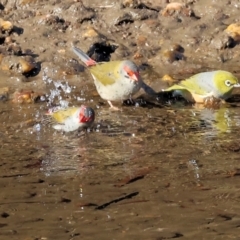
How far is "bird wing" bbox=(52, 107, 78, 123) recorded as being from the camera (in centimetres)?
630

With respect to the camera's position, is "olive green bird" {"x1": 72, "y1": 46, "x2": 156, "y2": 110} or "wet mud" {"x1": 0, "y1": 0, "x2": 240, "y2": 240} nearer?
"wet mud" {"x1": 0, "y1": 0, "x2": 240, "y2": 240}

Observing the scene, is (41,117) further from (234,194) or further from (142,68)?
(234,194)

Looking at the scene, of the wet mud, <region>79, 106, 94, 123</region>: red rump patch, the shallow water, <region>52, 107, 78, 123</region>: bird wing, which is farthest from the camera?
<region>52, 107, 78, 123</region>: bird wing

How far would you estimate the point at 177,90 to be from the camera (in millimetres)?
7316

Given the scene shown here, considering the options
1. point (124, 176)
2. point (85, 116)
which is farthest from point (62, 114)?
point (124, 176)

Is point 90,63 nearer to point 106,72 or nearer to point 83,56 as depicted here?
point 83,56

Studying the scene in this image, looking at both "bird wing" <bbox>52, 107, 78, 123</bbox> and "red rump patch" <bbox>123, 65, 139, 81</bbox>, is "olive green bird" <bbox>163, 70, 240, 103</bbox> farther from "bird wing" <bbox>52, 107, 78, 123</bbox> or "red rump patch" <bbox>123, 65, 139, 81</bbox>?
"bird wing" <bbox>52, 107, 78, 123</bbox>

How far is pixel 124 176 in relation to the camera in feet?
16.0

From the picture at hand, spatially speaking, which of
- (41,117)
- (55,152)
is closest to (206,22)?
(41,117)

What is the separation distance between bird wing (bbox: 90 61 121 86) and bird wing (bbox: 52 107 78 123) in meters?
0.77

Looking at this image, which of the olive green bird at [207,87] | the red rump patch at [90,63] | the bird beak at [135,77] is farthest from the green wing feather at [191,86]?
the red rump patch at [90,63]

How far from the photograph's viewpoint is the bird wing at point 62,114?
6.30 metres

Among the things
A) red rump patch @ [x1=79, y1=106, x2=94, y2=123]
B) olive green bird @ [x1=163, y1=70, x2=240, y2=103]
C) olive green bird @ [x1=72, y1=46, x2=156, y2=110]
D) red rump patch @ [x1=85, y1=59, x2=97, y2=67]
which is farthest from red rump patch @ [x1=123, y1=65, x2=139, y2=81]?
red rump patch @ [x1=79, y1=106, x2=94, y2=123]

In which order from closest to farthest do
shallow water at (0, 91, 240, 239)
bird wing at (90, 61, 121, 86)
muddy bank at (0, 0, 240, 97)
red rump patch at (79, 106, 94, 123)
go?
shallow water at (0, 91, 240, 239), red rump patch at (79, 106, 94, 123), bird wing at (90, 61, 121, 86), muddy bank at (0, 0, 240, 97)
